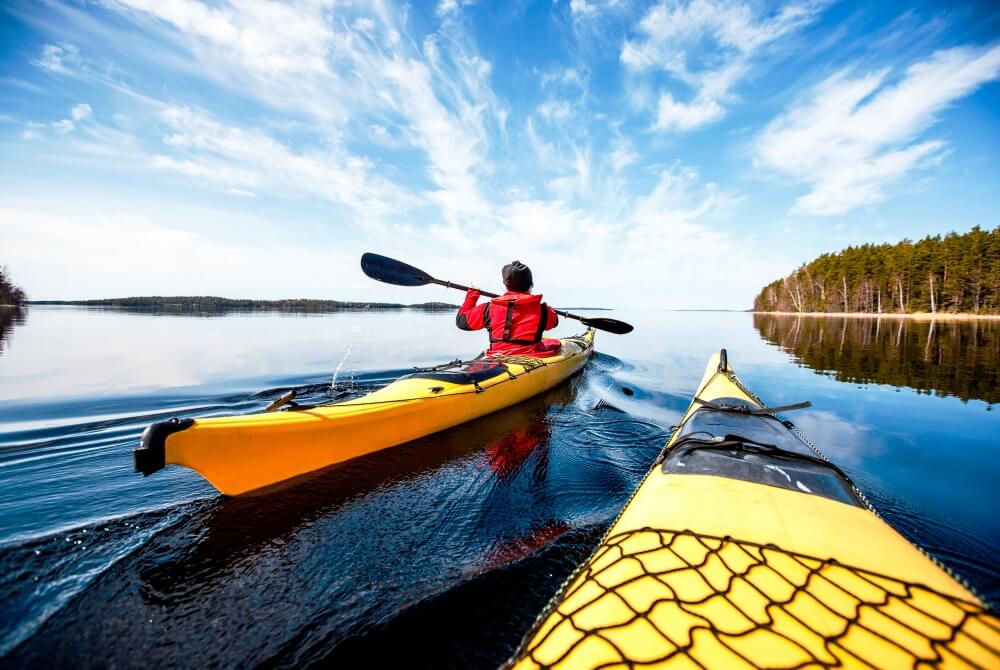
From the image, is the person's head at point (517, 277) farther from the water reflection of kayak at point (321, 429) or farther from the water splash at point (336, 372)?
the water splash at point (336, 372)

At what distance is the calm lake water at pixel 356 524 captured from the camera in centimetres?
172

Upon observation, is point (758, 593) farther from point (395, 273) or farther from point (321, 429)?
point (395, 273)

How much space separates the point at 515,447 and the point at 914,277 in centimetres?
5814

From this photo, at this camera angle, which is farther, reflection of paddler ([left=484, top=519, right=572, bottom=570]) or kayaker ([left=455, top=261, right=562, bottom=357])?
kayaker ([left=455, top=261, right=562, bottom=357])

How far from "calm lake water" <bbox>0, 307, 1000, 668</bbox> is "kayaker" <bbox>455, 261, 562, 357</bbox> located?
1.12 metres

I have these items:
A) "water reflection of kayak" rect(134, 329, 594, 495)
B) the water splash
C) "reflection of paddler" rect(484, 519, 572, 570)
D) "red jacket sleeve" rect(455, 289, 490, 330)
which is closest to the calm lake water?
→ "reflection of paddler" rect(484, 519, 572, 570)

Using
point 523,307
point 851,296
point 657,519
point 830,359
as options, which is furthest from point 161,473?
point 851,296

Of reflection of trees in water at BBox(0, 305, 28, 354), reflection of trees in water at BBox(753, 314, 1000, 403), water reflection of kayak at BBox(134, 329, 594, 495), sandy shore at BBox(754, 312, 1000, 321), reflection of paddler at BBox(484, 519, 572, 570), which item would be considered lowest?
reflection of trees in water at BBox(0, 305, 28, 354)

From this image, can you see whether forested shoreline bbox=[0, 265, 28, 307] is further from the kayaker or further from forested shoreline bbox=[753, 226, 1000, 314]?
forested shoreline bbox=[753, 226, 1000, 314]

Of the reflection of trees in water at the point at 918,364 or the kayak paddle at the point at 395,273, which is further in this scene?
the reflection of trees in water at the point at 918,364

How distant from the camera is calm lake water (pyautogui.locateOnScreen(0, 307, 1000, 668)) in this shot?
1.72 m

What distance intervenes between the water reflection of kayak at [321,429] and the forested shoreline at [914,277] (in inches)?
2149

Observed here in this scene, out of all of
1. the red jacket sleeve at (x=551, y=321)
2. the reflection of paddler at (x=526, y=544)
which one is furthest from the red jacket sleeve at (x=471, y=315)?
the reflection of paddler at (x=526, y=544)

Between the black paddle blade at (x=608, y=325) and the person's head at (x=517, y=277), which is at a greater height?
the person's head at (x=517, y=277)
